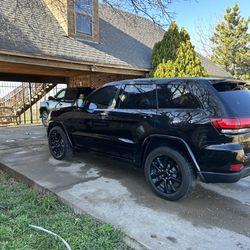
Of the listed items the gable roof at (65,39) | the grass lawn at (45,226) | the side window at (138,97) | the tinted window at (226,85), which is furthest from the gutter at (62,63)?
the tinted window at (226,85)

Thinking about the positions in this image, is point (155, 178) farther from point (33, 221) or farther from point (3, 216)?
point (3, 216)

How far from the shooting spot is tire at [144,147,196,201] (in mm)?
3418

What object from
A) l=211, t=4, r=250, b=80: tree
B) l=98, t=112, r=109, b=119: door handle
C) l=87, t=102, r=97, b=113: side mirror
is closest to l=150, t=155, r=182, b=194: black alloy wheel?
l=98, t=112, r=109, b=119: door handle

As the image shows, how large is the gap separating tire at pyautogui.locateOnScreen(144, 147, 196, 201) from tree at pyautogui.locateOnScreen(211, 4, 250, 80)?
23.0 metres

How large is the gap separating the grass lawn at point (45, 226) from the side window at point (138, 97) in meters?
1.77

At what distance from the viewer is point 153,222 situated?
303 cm

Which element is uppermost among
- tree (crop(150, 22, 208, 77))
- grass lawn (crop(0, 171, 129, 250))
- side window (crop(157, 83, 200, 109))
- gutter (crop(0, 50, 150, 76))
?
tree (crop(150, 22, 208, 77))

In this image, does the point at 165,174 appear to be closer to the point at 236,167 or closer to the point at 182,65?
the point at 236,167

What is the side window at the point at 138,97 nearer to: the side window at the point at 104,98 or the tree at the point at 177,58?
the side window at the point at 104,98

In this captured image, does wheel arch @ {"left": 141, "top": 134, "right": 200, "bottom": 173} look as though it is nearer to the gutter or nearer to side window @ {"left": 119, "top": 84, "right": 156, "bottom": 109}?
side window @ {"left": 119, "top": 84, "right": 156, "bottom": 109}

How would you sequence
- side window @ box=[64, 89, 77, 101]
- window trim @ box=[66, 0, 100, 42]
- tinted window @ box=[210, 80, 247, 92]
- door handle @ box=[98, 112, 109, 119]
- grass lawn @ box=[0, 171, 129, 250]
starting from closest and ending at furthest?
grass lawn @ box=[0, 171, 129, 250]
tinted window @ box=[210, 80, 247, 92]
door handle @ box=[98, 112, 109, 119]
window trim @ box=[66, 0, 100, 42]
side window @ box=[64, 89, 77, 101]

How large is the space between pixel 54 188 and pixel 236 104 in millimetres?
2890

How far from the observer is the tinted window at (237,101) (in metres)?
3.20

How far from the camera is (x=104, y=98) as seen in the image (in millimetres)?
4668
